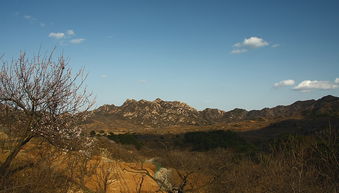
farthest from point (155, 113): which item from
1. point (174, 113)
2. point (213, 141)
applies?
point (213, 141)

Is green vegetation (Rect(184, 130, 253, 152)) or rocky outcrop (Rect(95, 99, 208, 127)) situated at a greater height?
rocky outcrop (Rect(95, 99, 208, 127))

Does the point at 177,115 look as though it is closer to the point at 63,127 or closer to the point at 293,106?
the point at 293,106

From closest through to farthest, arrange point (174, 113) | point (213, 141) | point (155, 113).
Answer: point (213, 141) < point (155, 113) < point (174, 113)

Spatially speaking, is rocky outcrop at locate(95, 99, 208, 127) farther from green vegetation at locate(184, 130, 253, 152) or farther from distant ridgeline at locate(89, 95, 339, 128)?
green vegetation at locate(184, 130, 253, 152)

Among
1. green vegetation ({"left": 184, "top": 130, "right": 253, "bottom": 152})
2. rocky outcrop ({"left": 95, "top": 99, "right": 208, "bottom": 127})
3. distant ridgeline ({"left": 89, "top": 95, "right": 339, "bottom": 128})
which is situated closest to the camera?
green vegetation ({"left": 184, "top": 130, "right": 253, "bottom": 152})

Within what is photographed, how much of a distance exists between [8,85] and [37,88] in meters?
1.16

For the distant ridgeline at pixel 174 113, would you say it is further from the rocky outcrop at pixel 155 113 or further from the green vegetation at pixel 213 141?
the green vegetation at pixel 213 141

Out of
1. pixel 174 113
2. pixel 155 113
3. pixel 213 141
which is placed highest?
pixel 155 113

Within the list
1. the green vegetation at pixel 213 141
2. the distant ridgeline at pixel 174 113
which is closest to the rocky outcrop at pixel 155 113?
the distant ridgeline at pixel 174 113

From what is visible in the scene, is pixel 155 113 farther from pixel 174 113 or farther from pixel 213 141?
pixel 213 141

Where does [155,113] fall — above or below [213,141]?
above

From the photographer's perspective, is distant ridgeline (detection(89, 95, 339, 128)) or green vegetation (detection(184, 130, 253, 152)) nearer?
green vegetation (detection(184, 130, 253, 152))

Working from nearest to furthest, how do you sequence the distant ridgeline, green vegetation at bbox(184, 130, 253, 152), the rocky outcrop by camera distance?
green vegetation at bbox(184, 130, 253, 152) → the distant ridgeline → the rocky outcrop

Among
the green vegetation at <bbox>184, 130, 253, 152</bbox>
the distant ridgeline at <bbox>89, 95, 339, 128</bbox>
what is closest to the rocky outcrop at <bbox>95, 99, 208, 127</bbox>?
the distant ridgeline at <bbox>89, 95, 339, 128</bbox>
